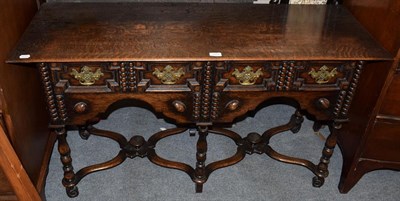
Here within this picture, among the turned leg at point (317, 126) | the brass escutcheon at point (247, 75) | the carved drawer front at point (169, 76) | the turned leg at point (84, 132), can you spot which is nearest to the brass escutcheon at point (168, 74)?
the carved drawer front at point (169, 76)

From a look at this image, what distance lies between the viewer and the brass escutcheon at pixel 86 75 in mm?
1976

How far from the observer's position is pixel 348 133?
8.49 feet

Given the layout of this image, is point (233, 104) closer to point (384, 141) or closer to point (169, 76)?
point (169, 76)

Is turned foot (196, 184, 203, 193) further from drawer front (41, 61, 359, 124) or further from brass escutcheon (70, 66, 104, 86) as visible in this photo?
brass escutcheon (70, 66, 104, 86)

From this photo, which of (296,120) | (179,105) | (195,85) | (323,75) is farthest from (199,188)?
(323,75)

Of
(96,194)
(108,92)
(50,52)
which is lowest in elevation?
(96,194)

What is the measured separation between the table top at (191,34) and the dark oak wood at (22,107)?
8 cm

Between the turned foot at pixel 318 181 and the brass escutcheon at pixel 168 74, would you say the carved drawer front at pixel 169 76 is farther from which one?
the turned foot at pixel 318 181

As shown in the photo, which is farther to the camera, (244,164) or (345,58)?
(244,164)

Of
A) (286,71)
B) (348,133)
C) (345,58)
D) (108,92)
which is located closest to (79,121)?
(108,92)

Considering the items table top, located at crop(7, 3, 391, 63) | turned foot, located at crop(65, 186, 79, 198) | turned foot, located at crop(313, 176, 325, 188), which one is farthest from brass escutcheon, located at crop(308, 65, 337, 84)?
turned foot, located at crop(65, 186, 79, 198)

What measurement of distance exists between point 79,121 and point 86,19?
520 mm

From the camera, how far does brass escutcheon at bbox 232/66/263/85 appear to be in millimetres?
2045

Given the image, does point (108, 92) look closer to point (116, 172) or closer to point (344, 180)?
point (116, 172)
